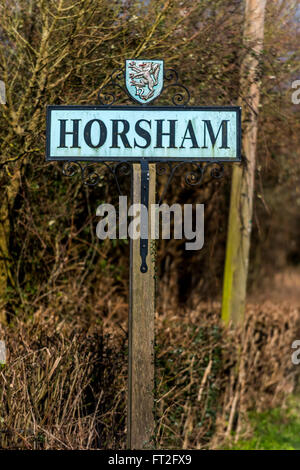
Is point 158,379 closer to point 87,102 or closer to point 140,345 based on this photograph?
point 140,345

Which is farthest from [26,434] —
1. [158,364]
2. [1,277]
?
[1,277]

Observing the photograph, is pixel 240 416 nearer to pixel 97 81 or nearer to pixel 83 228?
pixel 83 228

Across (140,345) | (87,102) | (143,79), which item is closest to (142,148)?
(143,79)

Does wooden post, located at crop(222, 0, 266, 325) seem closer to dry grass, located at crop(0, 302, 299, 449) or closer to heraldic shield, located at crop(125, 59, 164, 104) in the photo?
dry grass, located at crop(0, 302, 299, 449)

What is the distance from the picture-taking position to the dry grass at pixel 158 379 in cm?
414

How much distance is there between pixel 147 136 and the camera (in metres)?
3.85

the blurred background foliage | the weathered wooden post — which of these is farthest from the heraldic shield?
the blurred background foliage

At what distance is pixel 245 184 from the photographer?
6.49 m

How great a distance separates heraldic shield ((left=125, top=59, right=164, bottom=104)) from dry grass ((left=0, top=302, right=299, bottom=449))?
187 centimetres

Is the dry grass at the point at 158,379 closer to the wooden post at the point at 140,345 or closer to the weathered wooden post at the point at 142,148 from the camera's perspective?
the wooden post at the point at 140,345

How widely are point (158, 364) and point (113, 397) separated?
1.87 feet

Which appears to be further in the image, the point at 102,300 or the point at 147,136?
the point at 102,300

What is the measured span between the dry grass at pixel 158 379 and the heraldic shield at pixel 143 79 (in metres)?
1.87

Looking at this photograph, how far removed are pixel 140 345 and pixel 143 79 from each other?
1.72 meters
